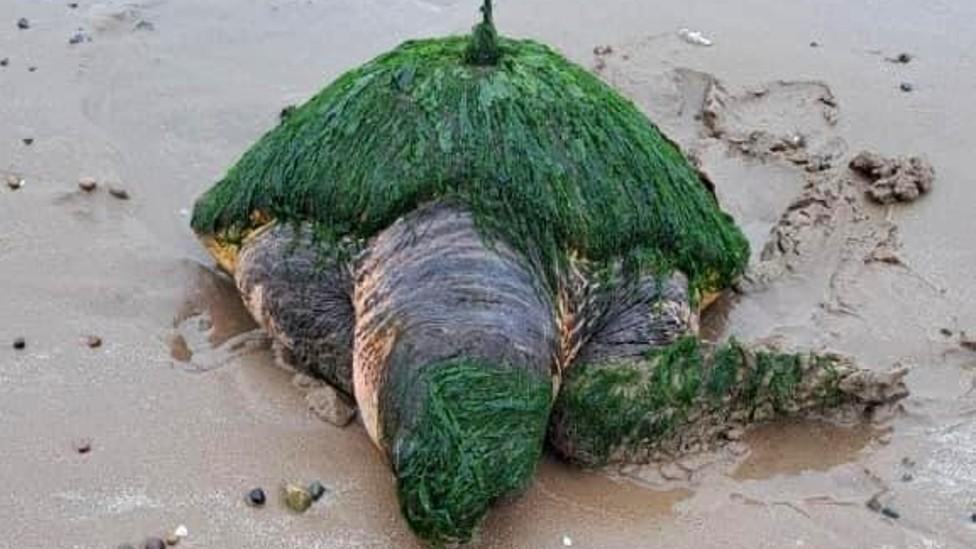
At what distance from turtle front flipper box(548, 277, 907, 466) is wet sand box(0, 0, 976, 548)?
3.2 inches

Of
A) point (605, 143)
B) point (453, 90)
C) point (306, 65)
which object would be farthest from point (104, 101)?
point (605, 143)

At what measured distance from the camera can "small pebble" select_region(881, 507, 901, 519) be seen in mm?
3826

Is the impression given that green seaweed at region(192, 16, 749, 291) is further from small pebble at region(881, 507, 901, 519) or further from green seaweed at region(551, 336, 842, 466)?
small pebble at region(881, 507, 901, 519)

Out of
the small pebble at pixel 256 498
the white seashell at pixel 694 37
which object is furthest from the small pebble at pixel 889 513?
the white seashell at pixel 694 37

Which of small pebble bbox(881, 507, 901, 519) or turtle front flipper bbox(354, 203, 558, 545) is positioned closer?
turtle front flipper bbox(354, 203, 558, 545)

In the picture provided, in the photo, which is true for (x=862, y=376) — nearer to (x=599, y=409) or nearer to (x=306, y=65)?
(x=599, y=409)

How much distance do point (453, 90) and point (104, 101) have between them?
89.2 inches

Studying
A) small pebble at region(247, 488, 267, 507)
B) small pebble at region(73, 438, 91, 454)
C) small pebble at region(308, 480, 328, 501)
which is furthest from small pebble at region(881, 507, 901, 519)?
small pebble at region(73, 438, 91, 454)

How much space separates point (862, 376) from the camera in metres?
4.14

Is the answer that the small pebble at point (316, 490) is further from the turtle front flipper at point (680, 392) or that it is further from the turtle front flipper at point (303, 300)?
the turtle front flipper at point (680, 392)

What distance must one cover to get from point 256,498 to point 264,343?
0.83 m

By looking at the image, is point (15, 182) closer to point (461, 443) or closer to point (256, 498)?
point (256, 498)

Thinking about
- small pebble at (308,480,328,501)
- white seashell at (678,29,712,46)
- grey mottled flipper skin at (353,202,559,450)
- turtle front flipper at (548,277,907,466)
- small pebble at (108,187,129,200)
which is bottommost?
small pebble at (308,480,328,501)

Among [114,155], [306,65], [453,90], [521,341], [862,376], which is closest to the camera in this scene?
[521,341]
